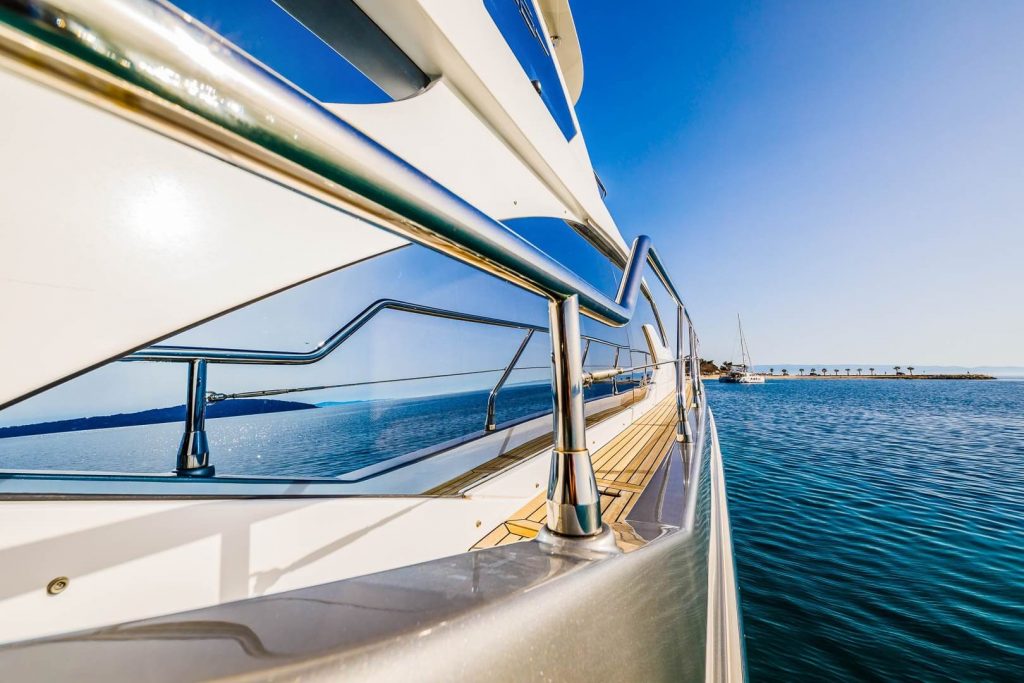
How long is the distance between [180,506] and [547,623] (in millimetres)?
894

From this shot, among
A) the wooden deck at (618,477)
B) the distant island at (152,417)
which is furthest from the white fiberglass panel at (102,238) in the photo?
the wooden deck at (618,477)

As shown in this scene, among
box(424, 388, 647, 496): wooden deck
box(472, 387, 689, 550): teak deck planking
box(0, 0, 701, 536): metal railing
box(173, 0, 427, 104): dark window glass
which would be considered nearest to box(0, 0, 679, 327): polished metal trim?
box(0, 0, 701, 536): metal railing

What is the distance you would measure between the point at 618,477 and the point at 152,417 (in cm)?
218

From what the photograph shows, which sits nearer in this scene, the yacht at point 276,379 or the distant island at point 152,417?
the yacht at point 276,379

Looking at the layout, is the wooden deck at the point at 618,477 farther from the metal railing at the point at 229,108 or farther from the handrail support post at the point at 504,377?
the handrail support post at the point at 504,377

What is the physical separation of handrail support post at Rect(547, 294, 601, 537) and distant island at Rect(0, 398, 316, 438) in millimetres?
1388

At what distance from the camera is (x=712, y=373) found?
58.9 metres

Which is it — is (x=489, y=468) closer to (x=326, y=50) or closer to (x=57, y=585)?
(x=57, y=585)

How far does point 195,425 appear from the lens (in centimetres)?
140

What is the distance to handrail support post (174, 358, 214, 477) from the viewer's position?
1361 millimetres

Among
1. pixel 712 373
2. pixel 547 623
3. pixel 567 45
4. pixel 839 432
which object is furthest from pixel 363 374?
pixel 712 373

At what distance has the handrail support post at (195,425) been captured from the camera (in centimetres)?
136

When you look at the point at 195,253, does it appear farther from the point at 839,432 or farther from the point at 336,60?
the point at 839,432

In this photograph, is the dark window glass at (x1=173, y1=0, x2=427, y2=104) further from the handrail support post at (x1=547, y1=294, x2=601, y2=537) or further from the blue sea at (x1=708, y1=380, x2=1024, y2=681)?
the blue sea at (x1=708, y1=380, x2=1024, y2=681)
